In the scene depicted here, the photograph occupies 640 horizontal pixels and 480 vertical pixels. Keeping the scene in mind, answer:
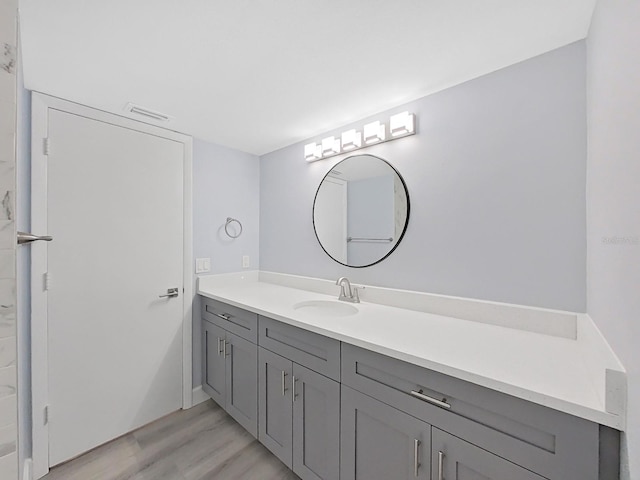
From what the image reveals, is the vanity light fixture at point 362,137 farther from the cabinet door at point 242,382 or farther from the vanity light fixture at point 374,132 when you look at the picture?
the cabinet door at point 242,382

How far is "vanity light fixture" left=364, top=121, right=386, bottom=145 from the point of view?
180 cm

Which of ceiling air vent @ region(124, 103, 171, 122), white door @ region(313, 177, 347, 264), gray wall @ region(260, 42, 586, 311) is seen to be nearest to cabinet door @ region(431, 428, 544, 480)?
gray wall @ region(260, 42, 586, 311)

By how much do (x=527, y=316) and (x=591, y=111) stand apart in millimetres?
867

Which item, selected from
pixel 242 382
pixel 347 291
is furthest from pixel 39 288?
pixel 347 291

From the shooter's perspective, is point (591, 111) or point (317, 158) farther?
point (317, 158)

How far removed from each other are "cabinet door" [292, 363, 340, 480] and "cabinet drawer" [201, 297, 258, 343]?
1.36 feet

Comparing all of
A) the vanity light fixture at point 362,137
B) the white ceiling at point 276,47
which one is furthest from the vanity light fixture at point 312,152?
the white ceiling at point 276,47

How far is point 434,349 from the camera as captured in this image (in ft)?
3.53

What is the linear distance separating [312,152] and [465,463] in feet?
6.53

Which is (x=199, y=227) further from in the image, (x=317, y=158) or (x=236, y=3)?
(x=236, y=3)

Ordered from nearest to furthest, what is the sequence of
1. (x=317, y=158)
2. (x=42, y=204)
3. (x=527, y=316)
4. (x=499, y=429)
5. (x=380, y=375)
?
1. (x=499, y=429)
2. (x=380, y=375)
3. (x=527, y=316)
4. (x=42, y=204)
5. (x=317, y=158)

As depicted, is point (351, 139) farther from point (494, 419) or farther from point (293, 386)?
point (494, 419)

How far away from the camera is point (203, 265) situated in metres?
2.34

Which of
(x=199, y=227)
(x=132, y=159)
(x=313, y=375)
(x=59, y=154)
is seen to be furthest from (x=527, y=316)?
(x=59, y=154)
